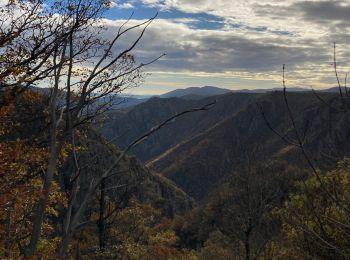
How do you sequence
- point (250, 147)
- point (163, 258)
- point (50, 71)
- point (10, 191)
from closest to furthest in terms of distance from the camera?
point (10, 191) < point (50, 71) < point (250, 147) < point (163, 258)

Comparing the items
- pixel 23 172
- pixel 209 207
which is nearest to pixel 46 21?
pixel 23 172

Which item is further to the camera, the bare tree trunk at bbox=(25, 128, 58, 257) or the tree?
the bare tree trunk at bbox=(25, 128, 58, 257)

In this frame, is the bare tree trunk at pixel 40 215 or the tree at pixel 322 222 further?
the bare tree trunk at pixel 40 215

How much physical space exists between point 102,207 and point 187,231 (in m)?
71.4

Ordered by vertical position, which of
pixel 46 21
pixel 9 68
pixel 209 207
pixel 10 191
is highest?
pixel 46 21

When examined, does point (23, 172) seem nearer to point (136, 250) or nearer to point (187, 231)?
point (136, 250)

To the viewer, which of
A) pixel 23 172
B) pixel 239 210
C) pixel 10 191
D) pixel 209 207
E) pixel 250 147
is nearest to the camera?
pixel 10 191

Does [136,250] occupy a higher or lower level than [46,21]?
lower

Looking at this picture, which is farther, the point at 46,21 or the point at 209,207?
the point at 209,207

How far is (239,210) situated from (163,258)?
1930 cm

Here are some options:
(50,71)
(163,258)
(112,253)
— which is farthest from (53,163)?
(163,258)

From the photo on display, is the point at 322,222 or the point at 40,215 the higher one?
the point at 40,215

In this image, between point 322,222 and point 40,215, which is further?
point 322,222

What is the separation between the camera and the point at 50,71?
1226 cm
